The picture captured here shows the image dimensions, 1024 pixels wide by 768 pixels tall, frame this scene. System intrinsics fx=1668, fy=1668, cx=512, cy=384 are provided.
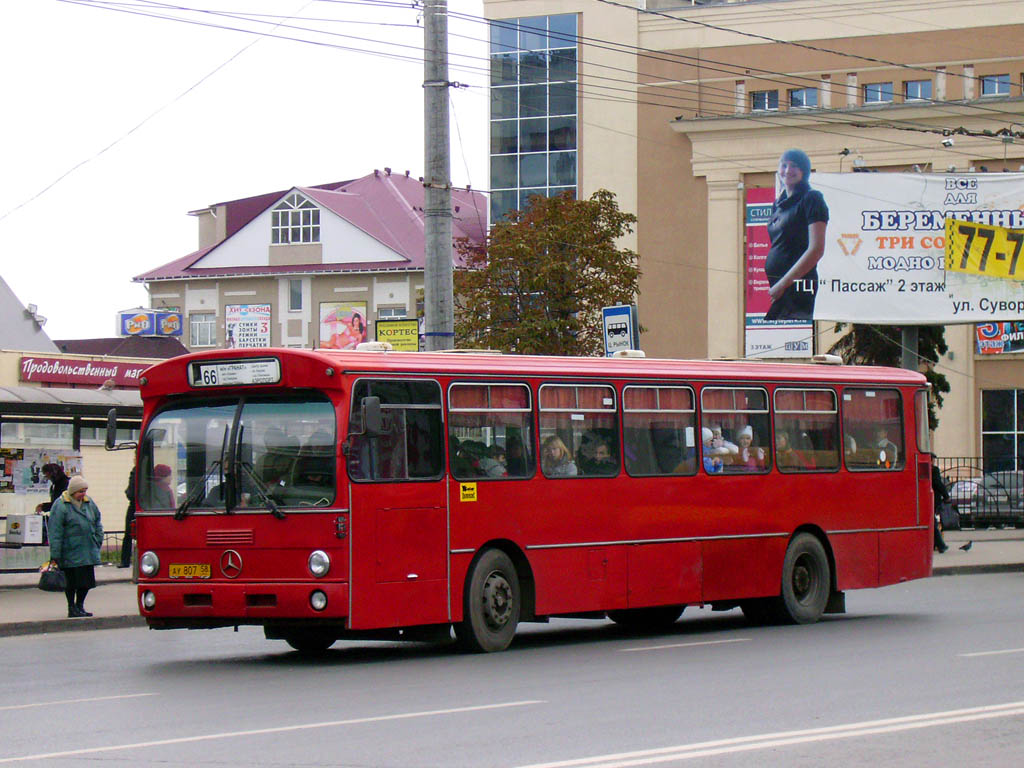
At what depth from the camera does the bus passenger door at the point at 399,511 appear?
13.9 m

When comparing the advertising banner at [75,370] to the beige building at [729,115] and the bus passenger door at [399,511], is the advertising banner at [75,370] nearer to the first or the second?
the bus passenger door at [399,511]

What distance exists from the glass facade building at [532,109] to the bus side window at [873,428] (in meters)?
43.3

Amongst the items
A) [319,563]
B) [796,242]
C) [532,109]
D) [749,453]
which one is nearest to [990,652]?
[749,453]

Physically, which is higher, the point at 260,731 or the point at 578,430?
the point at 578,430

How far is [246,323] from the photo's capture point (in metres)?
76.6

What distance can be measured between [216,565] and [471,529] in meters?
2.26

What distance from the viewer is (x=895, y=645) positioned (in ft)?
49.2

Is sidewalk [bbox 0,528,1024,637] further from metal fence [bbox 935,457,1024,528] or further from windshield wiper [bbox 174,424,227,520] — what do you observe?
metal fence [bbox 935,457,1024,528]

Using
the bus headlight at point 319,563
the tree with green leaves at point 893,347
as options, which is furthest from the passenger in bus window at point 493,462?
the tree with green leaves at point 893,347

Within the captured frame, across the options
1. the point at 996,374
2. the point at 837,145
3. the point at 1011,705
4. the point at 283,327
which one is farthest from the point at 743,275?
the point at 1011,705

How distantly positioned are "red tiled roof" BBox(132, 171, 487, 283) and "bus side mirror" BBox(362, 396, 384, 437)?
59537 millimetres

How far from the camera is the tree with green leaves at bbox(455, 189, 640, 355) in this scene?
120 feet

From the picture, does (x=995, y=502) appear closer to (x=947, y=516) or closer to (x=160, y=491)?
(x=947, y=516)

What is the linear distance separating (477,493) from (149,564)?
9.64 feet
